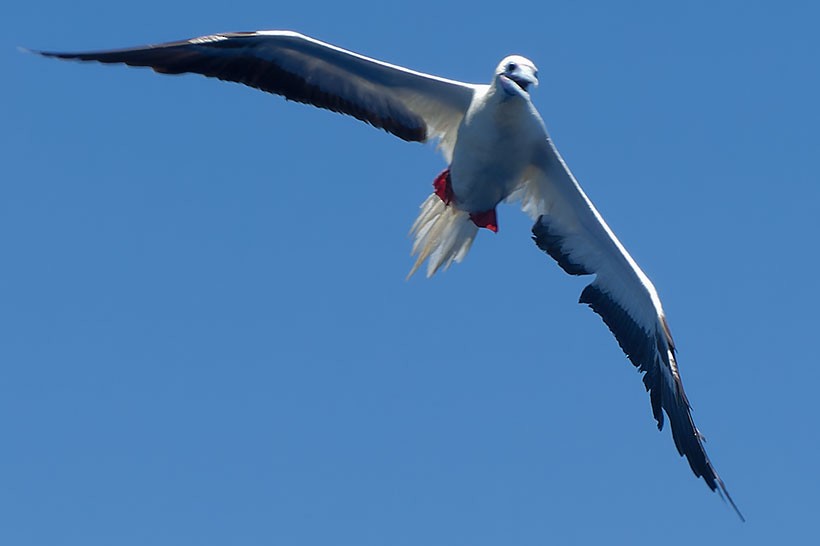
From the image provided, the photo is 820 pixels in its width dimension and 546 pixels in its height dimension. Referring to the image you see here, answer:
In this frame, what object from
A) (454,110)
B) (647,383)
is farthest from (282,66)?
(647,383)

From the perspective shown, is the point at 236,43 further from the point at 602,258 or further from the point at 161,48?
the point at 602,258

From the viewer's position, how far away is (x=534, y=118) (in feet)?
50.9

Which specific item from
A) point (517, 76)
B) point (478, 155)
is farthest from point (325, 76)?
point (517, 76)

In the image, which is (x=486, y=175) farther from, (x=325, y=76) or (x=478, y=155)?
(x=325, y=76)

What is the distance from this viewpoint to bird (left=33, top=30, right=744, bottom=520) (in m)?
15.4

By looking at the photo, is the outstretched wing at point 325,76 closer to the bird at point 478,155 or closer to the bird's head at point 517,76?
the bird at point 478,155

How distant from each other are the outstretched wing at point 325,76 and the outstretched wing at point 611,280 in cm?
122

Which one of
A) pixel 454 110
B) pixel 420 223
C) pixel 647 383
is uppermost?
pixel 454 110

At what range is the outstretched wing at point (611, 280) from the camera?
16.1 meters

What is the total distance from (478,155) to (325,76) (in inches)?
78.0

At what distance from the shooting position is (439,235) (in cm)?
1677

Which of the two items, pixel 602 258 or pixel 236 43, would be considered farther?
pixel 602 258

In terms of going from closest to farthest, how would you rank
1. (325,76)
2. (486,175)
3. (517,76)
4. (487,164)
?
(517,76), (487,164), (486,175), (325,76)

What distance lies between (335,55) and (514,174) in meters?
2.30
